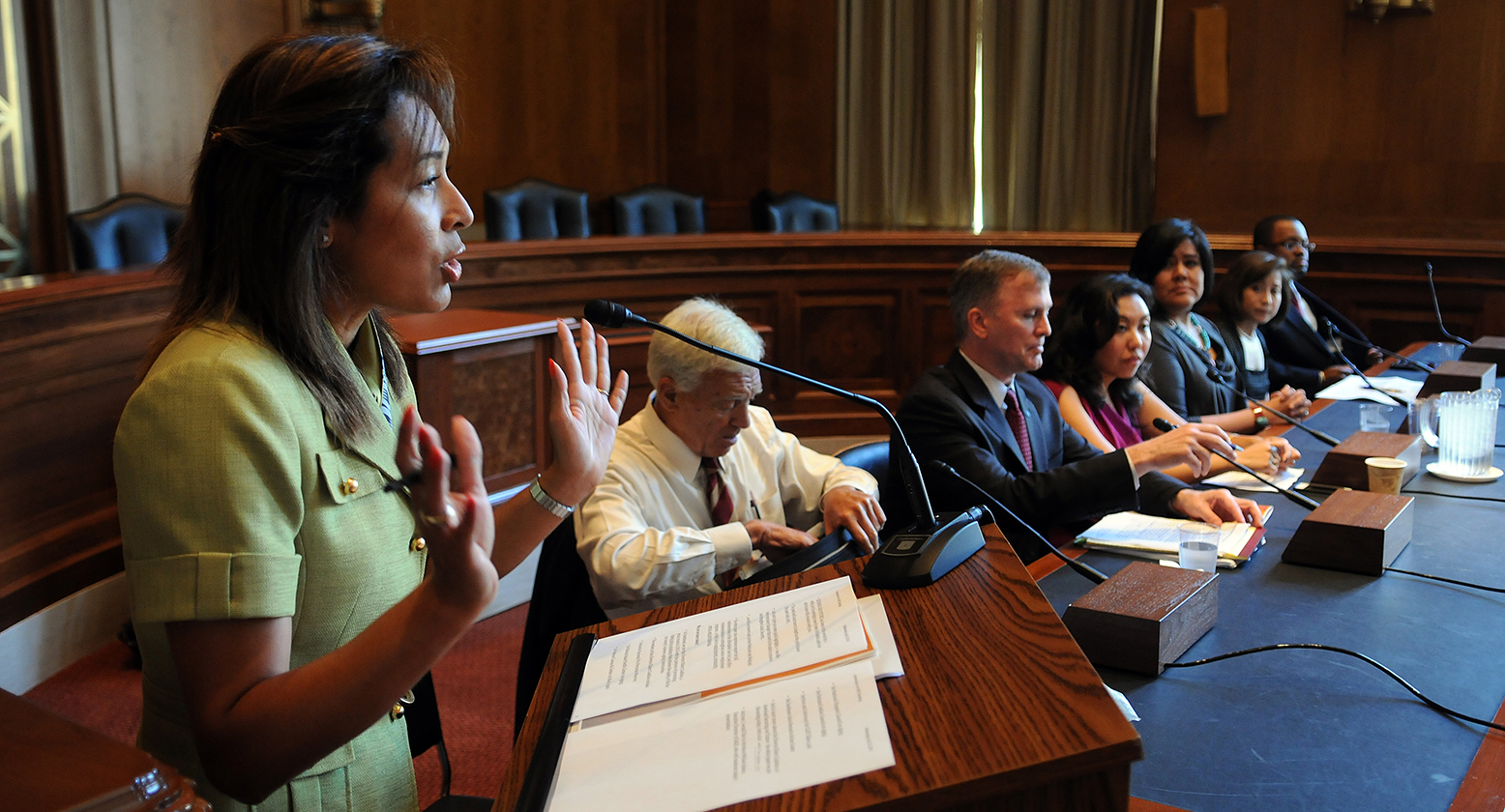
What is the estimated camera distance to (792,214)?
608 cm

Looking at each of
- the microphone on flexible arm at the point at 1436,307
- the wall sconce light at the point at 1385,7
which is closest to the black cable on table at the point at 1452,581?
the microphone on flexible arm at the point at 1436,307

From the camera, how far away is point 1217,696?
1.33 m

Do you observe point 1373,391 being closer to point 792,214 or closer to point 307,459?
point 792,214

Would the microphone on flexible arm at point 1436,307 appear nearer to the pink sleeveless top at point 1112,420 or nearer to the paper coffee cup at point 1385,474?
the pink sleeveless top at point 1112,420

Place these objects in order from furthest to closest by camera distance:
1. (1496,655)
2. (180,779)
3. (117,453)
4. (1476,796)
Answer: (1496,655)
(1476,796)
(117,453)
(180,779)

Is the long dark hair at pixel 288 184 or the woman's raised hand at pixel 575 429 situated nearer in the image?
the long dark hair at pixel 288 184

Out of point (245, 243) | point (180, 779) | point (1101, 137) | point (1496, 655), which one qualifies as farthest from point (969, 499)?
point (1101, 137)

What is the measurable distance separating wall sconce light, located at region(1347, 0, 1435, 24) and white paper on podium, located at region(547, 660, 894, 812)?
6.50 meters

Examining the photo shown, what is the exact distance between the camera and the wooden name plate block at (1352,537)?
1.81 metres

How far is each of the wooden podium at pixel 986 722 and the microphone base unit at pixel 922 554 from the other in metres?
0.05

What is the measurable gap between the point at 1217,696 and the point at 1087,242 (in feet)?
15.0

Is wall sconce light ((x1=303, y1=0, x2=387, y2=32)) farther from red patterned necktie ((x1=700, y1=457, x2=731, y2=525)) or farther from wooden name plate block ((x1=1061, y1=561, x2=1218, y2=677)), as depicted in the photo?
wooden name plate block ((x1=1061, y1=561, x2=1218, y2=677))

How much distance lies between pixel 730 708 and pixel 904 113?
22.6 feet

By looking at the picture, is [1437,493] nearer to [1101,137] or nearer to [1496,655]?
[1496,655]
